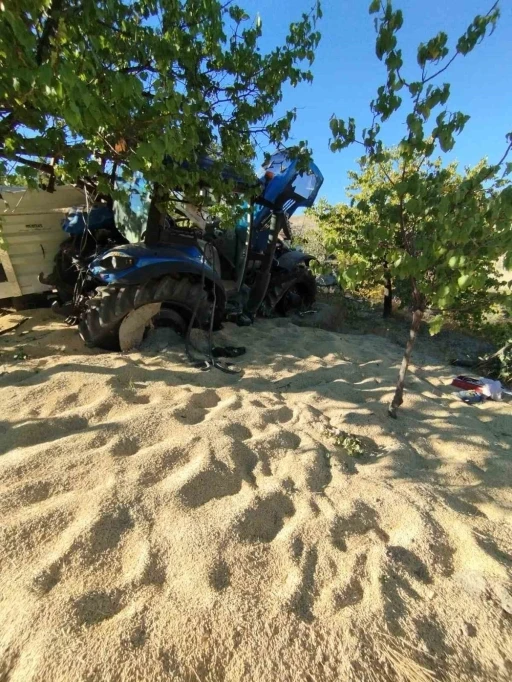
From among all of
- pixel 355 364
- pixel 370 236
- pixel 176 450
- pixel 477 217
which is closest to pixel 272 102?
pixel 370 236

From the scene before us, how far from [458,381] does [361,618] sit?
10.6ft

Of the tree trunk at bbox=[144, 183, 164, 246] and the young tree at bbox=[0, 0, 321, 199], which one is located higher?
the young tree at bbox=[0, 0, 321, 199]

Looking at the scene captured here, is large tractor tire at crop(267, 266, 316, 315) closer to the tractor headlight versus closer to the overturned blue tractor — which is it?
the overturned blue tractor

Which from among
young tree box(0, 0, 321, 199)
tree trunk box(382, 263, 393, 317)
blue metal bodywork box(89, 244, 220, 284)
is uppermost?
young tree box(0, 0, 321, 199)

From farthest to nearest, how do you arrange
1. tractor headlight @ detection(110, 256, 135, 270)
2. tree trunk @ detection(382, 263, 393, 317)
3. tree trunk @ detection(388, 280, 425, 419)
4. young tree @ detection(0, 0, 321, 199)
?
tree trunk @ detection(382, 263, 393, 317), tractor headlight @ detection(110, 256, 135, 270), tree trunk @ detection(388, 280, 425, 419), young tree @ detection(0, 0, 321, 199)

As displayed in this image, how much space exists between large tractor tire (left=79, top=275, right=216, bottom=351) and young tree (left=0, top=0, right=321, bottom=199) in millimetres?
987

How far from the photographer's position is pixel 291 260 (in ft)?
20.5

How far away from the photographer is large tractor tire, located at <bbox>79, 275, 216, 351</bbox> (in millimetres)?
3408

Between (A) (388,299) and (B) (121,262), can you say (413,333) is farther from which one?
(A) (388,299)

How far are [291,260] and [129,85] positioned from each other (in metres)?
4.73

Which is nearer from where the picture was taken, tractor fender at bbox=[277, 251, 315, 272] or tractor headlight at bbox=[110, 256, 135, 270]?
tractor headlight at bbox=[110, 256, 135, 270]

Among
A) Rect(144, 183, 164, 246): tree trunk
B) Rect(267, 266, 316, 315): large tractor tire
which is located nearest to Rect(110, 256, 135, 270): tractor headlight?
Rect(144, 183, 164, 246): tree trunk

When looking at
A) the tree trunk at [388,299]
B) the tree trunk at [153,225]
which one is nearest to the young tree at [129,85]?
the tree trunk at [153,225]

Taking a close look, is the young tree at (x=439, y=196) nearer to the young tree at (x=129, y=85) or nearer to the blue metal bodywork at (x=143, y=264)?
the young tree at (x=129, y=85)
